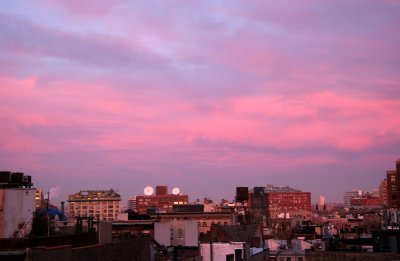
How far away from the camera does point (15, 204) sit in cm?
4600

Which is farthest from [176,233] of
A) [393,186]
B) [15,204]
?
[393,186]

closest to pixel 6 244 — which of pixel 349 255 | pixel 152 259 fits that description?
pixel 152 259

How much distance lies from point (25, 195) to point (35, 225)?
3.20 metres

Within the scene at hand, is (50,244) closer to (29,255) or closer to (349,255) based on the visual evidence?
(29,255)

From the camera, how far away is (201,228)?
167m

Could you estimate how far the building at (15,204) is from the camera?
44.6 m

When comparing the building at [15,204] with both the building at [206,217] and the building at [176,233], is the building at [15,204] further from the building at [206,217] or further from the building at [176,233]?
the building at [206,217]

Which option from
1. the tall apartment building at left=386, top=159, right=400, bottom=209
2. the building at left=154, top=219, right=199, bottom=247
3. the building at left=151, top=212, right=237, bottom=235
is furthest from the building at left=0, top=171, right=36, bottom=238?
the tall apartment building at left=386, top=159, right=400, bottom=209

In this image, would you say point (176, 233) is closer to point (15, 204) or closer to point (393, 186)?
point (15, 204)

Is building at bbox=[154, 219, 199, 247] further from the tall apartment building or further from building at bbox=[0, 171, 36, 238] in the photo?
the tall apartment building

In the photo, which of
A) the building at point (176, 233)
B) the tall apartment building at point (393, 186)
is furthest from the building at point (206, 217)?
the building at point (176, 233)

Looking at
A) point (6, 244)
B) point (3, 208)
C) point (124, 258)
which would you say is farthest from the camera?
point (124, 258)

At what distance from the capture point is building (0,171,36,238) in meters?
44.6

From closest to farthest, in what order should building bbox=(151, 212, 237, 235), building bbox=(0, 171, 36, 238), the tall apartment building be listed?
building bbox=(0, 171, 36, 238)
building bbox=(151, 212, 237, 235)
the tall apartment building
